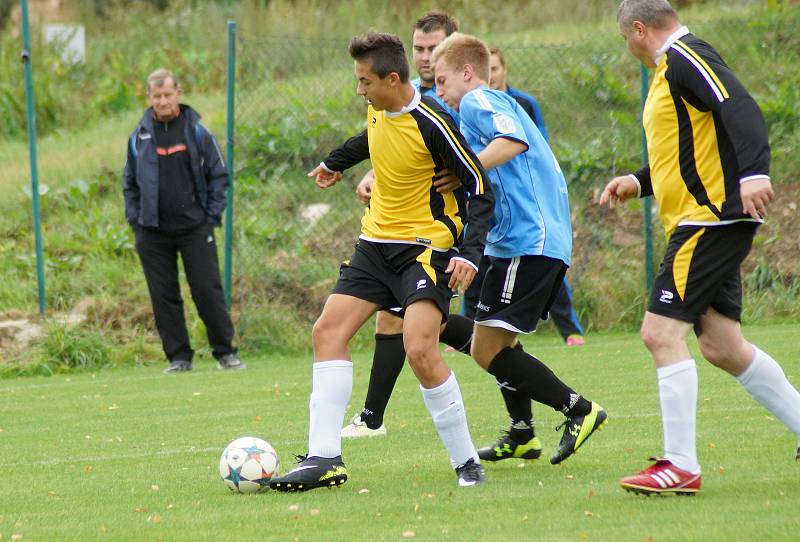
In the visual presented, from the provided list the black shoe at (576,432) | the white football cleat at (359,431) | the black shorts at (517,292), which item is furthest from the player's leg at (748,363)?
the white football cleat at (359,431)

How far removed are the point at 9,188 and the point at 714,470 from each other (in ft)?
37.9

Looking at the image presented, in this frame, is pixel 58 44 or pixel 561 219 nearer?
pixel 561 219

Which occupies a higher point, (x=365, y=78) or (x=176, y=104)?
(x=365, y=78)

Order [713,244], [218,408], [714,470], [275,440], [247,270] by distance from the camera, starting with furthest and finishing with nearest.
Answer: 1. [247,270]
2. [218,408]
3. [275,440]
4. [714,470]
5. [713,244]

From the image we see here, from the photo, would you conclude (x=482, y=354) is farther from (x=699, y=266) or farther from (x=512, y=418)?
(x=699, y=266)

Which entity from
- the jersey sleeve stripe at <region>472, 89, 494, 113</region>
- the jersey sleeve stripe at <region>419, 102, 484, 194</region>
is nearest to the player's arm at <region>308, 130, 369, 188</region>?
the jersey sleeve stripe at <region>472, 89, 494, 113</region>

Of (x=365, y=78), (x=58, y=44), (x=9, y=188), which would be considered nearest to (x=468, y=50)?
(x=365, y=78)

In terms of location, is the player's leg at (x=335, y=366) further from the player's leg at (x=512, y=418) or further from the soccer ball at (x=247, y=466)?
the player's leg at (x=512, y=418)

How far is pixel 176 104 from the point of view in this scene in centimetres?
1056

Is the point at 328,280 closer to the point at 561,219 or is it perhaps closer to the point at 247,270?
the point at 247,270

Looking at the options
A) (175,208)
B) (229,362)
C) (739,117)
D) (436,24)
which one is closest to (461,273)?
(739,117)

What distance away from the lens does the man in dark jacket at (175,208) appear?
34.5 ft

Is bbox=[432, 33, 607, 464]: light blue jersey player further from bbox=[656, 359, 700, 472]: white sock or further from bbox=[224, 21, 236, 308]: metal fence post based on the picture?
bbox=[224, 21, 236, 308]: metal fence post

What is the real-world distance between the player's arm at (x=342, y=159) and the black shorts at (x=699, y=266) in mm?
1904
